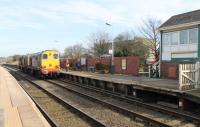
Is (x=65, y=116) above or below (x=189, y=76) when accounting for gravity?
below

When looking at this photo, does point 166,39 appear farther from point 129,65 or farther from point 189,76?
point 189,76

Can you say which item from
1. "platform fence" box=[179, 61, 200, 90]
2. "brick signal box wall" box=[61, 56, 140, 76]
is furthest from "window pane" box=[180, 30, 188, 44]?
"platform fence" box=[179, 61, 200, 90]

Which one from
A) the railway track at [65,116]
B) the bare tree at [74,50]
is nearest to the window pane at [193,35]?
the railway track at [65,116]

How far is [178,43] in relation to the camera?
30.2 m

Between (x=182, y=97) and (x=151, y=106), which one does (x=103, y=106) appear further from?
(x=182, y=97)

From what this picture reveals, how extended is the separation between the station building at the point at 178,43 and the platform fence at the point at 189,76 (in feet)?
37.5

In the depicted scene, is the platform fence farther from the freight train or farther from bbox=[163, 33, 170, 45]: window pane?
the freight train

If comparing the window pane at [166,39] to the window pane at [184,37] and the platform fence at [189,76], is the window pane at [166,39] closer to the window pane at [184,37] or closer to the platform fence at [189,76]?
the window pane at [184,37]

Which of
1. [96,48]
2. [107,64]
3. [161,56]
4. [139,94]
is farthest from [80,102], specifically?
[96,48]

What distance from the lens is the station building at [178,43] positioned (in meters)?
28.1

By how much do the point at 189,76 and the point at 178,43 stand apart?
571 inches

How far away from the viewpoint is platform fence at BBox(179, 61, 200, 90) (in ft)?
50.6

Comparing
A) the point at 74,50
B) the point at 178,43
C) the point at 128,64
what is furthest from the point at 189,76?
the point at 74,50

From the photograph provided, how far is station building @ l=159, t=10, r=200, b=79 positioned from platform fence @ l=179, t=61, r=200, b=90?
11415 millimetres
